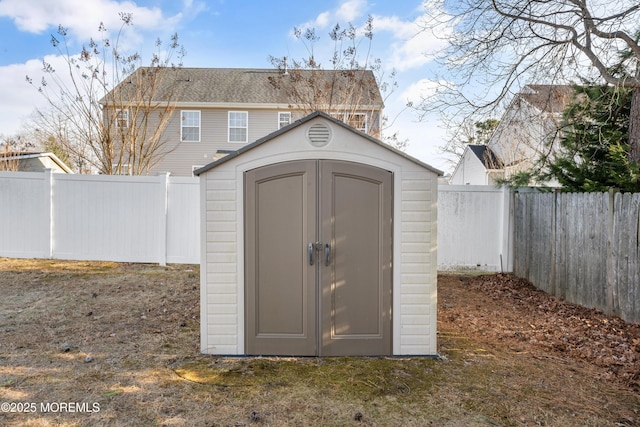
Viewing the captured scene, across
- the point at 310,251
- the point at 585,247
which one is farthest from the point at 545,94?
the point at 310,251

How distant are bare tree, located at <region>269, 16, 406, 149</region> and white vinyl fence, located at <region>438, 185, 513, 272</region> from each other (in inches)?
143

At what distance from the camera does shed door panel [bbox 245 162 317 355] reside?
12.5 feet

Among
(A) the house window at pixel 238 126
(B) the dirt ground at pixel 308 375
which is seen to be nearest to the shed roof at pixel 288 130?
(B) the dirt ground at pixel 308 375

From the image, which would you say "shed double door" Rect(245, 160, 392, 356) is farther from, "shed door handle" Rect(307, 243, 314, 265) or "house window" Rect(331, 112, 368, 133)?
Answer: "house window" Rect(331, 112, 368, 133)

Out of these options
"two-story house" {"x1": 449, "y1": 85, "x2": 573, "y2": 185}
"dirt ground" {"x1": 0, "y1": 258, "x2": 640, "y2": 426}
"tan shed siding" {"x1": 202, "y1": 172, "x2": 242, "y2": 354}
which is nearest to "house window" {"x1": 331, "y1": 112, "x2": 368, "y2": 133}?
"two-story house" {"x1": 449, "y1": 85, "x2": 573, "y2": 185}

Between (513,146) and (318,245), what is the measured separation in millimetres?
13318

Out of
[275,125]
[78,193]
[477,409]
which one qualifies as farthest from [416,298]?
[275,125]

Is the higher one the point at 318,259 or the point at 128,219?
the point at 128,219

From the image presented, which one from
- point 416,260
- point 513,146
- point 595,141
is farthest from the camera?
point 513,146

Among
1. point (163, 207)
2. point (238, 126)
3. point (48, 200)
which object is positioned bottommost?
point (163, 207)

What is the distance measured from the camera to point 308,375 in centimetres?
347

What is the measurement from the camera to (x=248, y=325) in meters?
3.87

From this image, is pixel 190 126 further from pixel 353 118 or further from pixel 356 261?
pixel 356 261

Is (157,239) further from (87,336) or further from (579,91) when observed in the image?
(579,91)
